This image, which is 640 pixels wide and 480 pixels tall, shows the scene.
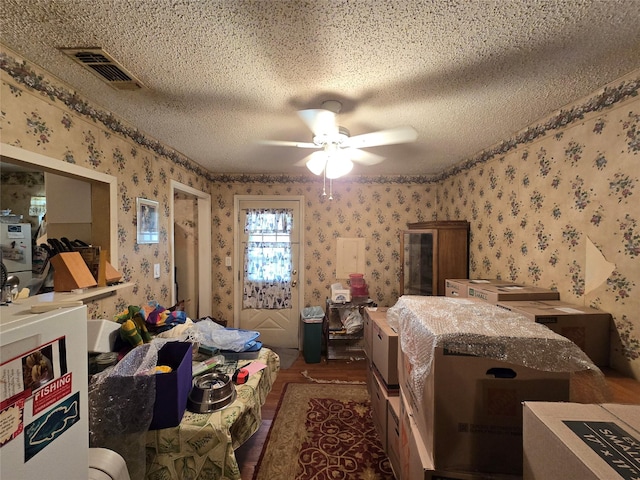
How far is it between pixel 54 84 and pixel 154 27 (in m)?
0.84

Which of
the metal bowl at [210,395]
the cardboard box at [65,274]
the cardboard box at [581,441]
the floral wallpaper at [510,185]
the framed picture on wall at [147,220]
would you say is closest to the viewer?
the cardboard box at [581,441]

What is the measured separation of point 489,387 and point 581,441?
1.03 ft

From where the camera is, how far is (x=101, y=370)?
1.31m

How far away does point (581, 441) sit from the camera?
1.96 ft

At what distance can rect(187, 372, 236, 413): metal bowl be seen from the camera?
3.83 ft

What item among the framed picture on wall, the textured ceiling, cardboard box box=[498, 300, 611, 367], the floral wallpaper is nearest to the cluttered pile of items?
the floral wallpaper

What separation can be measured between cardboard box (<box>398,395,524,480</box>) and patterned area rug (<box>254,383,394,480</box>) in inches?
22.5

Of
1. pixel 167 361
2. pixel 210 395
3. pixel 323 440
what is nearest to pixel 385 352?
pixel 323 440

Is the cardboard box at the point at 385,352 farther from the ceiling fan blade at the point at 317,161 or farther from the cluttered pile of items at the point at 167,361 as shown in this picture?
the ceiling fan blade at the point at 317,161

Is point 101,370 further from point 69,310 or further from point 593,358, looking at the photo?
point 593,358

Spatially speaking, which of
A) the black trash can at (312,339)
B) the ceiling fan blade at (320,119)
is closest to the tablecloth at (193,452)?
the ceiling fan blade at (320,119)

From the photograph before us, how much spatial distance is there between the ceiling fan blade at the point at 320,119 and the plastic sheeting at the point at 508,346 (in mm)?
1113

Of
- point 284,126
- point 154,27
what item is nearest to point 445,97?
point 284,126

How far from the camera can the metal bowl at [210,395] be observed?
45.9 inches
